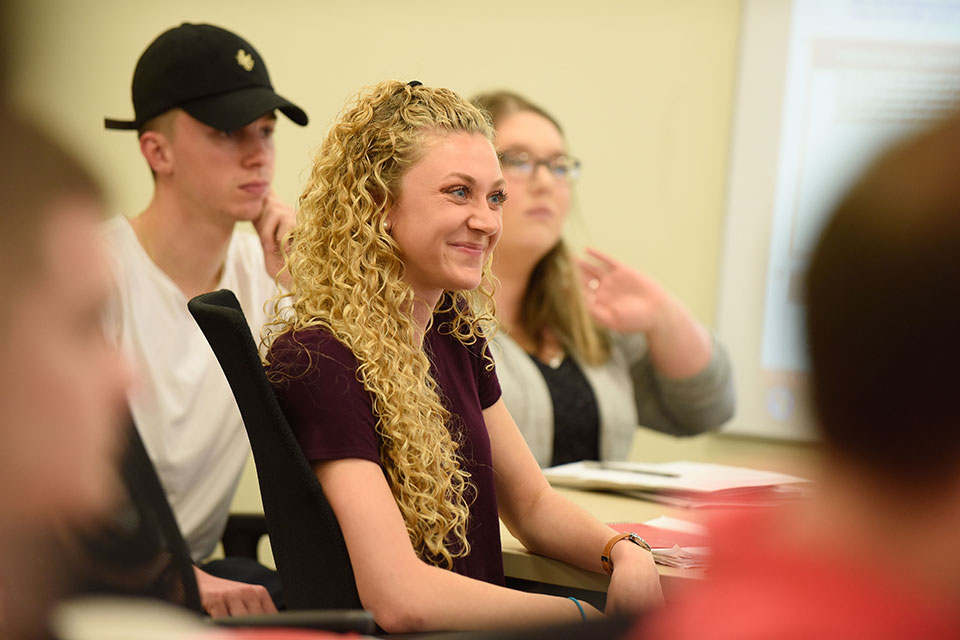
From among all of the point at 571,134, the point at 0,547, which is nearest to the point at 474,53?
the point at 571,134

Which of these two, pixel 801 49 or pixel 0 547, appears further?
pixel 801 49

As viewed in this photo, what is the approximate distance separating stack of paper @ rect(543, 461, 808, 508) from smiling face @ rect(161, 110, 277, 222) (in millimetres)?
911

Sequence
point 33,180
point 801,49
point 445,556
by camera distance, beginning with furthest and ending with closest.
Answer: point 801,49 → point 445,556 → point 33,180

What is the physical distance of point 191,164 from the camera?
85.4 inches

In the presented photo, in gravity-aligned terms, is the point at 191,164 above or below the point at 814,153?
below

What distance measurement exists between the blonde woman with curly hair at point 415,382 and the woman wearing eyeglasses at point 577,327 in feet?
2.12

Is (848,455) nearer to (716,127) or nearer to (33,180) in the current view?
(33,180)

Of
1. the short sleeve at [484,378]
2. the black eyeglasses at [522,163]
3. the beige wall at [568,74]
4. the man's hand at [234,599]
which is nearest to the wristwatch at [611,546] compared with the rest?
the short sleeve at [484,378]

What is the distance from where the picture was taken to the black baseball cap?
6.96ft

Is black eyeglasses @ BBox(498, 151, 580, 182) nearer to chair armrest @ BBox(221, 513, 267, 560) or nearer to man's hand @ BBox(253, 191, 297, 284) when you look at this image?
man's hand @ BBox(253, 191, 297, 284)

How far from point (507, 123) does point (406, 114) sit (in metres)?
0.93

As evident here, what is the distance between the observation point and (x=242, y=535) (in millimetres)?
2061

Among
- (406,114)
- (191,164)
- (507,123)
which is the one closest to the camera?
(406,114)

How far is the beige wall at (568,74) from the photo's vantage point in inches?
121
